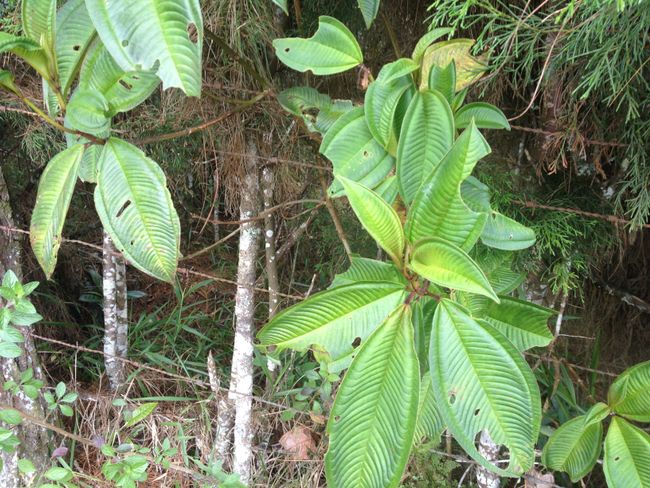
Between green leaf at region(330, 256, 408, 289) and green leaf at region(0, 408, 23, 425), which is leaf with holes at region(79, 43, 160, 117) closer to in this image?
green leaf at region(330, 256, 408, 289)

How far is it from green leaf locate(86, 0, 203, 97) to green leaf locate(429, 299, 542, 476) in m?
0.40

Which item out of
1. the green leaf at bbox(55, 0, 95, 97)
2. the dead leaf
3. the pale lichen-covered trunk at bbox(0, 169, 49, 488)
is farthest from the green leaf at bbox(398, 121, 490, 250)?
the pale lichen-covered trunk at bbox(0, 169, 49, 488)

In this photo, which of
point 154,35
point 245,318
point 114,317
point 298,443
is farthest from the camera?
point 114,317

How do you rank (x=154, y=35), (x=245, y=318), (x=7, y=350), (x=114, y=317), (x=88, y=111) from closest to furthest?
1. (x=154, y=35)
2. (x=88, y=111)
3. (x=7, y=350)
4. (x=245, y=318)
5. (x=114, y=317)

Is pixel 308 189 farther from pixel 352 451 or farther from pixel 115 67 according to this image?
pixel 352 451

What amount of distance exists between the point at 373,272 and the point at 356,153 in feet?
0.77

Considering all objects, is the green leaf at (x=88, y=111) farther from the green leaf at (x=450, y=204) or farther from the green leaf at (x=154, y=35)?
the green leaf at (x=450, y=204)

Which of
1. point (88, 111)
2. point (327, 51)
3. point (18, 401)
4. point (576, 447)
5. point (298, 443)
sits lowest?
point (298, 443)

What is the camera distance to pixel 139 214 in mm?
738

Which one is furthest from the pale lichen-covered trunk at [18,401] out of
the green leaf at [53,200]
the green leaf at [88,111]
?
the green leaf at [88,111]

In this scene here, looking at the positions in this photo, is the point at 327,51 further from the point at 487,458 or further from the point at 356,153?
the point at 487,458

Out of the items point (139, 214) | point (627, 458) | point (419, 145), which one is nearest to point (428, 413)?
point (627, 458)

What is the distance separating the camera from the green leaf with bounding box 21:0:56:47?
28.2 inches

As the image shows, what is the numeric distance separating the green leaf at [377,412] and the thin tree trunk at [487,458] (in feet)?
2.33
